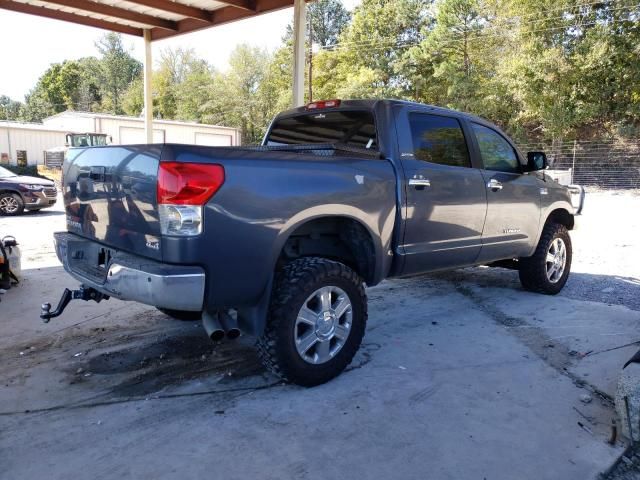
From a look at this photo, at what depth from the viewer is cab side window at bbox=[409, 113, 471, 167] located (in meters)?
4.27

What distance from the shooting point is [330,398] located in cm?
334

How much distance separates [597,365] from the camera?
156 inches

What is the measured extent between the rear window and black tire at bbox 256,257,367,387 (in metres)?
1.19

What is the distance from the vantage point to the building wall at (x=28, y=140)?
30.2 meters

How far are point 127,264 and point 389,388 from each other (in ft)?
6.19

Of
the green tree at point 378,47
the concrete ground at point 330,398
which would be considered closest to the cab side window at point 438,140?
the concrete ground at point 330,398

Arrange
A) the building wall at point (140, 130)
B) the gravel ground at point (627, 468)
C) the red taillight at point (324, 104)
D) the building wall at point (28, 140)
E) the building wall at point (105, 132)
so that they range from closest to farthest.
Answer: the gravel ground at point (627, 468), the red taillight at point (324, 104), the building wall at point (140, 130), the building wall at point (105, 132), the building wall at point (28, 140)

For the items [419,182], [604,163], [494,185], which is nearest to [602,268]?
[494,185]

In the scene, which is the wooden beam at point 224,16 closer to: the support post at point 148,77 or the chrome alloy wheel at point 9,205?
A: the support post at point 148,77

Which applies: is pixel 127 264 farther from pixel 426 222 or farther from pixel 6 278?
pixel 6 278

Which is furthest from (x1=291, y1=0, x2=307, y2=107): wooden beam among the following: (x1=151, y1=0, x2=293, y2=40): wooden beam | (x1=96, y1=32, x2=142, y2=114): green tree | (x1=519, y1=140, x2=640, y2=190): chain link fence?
(x1=96, y1=32, x2=142, y2=114): green tree

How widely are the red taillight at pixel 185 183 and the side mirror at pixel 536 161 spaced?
12.5ft

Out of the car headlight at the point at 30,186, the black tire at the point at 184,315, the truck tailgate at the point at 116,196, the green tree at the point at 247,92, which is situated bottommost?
the black tire at the point at 184,315

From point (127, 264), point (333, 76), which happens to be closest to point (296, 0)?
point (127, 264)
